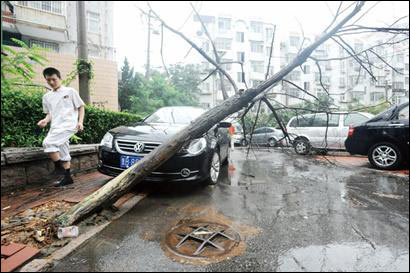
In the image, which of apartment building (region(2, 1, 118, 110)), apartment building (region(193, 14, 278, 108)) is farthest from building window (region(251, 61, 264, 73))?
apartment building (region(2, 1, 118, 110))

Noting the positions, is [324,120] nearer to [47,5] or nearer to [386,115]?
[386,115]

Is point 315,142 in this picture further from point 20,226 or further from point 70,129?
point 20,226

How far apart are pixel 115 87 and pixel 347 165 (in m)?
12.4

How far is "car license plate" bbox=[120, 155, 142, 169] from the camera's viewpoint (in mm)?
3750

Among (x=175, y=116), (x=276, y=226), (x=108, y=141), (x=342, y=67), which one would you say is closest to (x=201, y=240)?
(x=276, y=226)

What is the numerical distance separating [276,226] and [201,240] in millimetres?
925

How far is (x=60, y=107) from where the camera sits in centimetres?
377

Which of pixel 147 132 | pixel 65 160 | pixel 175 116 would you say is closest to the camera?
pixel 65 160

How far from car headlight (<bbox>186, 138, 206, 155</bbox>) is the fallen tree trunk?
0.38 metres

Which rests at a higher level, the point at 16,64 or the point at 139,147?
the point at 16,64

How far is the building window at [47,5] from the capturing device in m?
14.9

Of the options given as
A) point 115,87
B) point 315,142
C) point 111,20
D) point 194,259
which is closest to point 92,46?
point 111,20

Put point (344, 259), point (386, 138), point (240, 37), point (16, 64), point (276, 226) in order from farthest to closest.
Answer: point (240, 37) < point (386, 138) < point (276, 226) < point (16, 64) < point (344, 259)

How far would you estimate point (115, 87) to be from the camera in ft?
48.8
